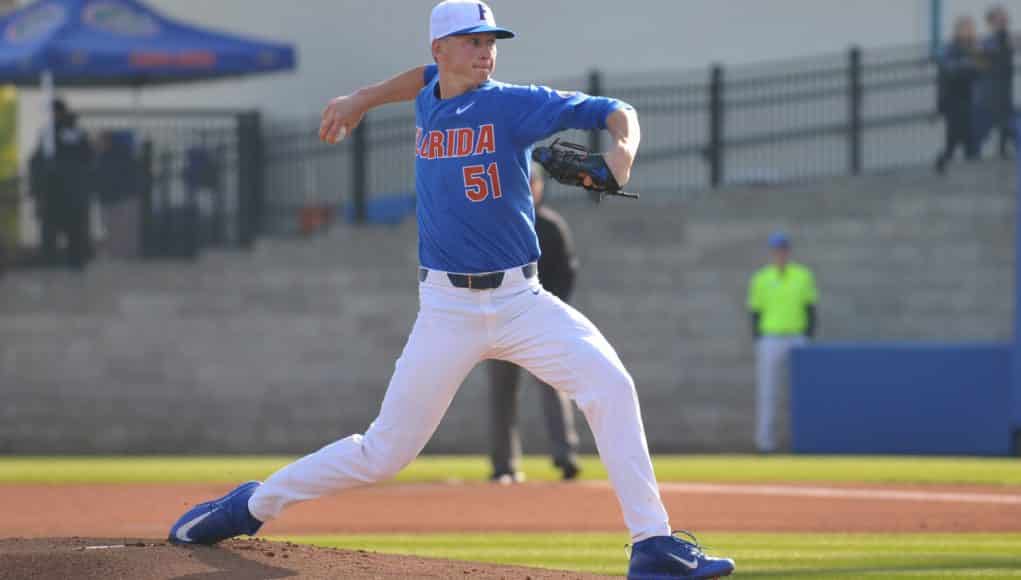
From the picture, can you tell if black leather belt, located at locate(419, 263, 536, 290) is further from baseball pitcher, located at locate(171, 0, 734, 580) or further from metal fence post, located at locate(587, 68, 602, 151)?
metal fence post, located at locate(587, 68, 602, 151)

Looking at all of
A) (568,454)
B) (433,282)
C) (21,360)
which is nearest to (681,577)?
(433,282)

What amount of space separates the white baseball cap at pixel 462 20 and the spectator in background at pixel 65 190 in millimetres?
14375

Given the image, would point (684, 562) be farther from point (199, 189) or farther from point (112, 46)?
point (112, 46)

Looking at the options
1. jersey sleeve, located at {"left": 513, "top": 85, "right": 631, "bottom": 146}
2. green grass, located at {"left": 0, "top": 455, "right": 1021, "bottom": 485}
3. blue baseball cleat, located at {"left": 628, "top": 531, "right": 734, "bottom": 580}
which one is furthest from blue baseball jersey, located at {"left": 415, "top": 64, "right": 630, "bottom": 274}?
green grass, located at {"left": 0, "top": 455, "right": 1021, "bottom": 485}

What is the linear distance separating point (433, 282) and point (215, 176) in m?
14.2

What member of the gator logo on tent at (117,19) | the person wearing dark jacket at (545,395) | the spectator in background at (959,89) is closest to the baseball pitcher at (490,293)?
the person wearing dark jacket at (545,395)

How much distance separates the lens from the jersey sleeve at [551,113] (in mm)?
6887

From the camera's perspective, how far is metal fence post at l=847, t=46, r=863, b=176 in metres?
19.7

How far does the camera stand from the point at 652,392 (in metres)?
20.3

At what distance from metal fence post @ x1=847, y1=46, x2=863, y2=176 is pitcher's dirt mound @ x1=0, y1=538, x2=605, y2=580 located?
13106 millimetres

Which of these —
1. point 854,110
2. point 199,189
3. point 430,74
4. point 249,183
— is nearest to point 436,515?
point 430,74

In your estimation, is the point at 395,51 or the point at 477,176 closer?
the point at 477,176

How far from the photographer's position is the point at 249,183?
21047mm

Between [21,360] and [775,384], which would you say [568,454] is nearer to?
[775,384]
